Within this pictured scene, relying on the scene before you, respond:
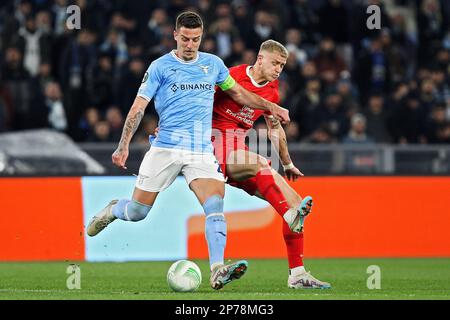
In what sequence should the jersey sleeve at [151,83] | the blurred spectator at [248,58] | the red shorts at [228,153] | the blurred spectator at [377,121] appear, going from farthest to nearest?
the blurred spectator at [377,121] < the blurred spectator at [248,58] < the red shorts at [228,153] < the jersey sleeve at [151,83]

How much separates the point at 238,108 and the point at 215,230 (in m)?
1.47

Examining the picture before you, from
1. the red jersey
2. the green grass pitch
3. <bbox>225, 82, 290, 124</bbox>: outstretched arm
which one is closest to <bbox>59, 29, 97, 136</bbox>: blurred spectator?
the green grass pitch

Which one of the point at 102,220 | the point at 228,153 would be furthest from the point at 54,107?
the point at 228,153

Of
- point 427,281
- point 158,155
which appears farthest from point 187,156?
point 427,281

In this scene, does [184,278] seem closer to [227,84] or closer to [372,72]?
[227,84]

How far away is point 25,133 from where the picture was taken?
16.5 m

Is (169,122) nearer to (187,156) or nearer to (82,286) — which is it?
(187,156)

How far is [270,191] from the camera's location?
10359 mm

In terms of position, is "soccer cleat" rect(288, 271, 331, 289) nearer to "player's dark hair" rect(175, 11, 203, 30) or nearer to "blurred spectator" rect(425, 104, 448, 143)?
"player's dark hair" rect(175, 11, 203, 30)

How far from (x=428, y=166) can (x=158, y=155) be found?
666cm

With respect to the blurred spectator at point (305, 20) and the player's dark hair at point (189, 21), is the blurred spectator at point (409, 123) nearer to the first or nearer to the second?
the blurred spectator at point (305, 20)

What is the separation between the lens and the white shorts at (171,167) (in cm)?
997

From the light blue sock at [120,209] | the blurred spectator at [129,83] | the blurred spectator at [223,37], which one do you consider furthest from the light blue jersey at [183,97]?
the blurred spectator at [223,37]

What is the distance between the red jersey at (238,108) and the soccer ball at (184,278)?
163 cm
